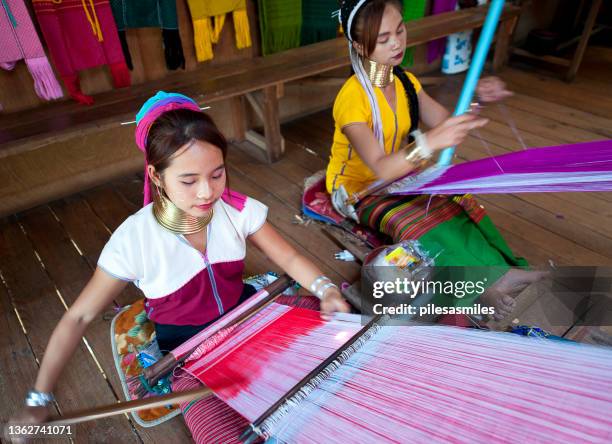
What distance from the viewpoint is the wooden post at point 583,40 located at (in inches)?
149

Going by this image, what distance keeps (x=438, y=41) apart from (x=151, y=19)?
9.18ft

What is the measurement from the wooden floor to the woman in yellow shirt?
0.37 metres

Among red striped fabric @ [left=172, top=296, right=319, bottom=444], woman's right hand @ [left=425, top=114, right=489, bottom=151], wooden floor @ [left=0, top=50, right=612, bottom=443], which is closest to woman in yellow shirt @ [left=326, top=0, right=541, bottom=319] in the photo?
woman's right hand @ [left=425, top=114, right=489, bottom=151]

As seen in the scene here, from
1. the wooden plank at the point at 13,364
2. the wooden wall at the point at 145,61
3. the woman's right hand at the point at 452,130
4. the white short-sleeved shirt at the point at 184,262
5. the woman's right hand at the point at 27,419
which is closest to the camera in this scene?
the woman's right hand at the point at 27,419

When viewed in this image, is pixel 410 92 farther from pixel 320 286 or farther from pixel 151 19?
pixel 151 19

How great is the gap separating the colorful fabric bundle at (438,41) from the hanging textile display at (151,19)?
2.48 m

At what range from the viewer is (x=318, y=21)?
321cm

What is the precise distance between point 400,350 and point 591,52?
528 cm

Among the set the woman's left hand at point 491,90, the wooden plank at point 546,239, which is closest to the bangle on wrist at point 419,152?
the woman's left hand at point 491,90

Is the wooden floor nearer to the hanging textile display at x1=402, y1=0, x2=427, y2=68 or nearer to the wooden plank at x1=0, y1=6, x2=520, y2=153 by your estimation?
the wooden plank at x1=0, y1=6, x2=520, y2=153

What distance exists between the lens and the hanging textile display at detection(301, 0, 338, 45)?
3119mm

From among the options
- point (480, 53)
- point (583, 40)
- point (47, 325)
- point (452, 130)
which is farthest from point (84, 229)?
point (583, 40)

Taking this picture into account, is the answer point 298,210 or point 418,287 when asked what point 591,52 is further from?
point 418,287

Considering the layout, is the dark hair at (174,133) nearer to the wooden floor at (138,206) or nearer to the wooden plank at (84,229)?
the wooden floor at (138,206)
